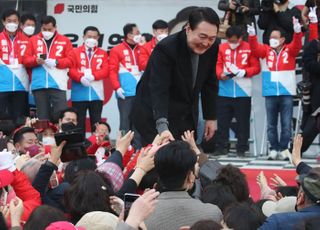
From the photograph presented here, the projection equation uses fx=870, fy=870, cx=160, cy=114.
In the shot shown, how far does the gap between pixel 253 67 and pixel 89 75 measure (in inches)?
86.0

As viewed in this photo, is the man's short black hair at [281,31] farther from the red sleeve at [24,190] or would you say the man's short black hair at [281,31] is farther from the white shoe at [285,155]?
the red sleeve at [24,190]

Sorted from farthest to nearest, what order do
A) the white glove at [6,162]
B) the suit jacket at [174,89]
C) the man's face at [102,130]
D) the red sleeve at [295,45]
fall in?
1. the red sleeve at [295,45]
2. the man's face at [102,130]
3. the suit jacket at [174,89]
4. the white glove at [6,162]

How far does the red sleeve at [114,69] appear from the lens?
11.7 m

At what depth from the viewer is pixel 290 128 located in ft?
36.5

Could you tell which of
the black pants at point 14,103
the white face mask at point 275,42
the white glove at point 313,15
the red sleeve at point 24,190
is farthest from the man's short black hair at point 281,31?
the red sleeve at point 24,190

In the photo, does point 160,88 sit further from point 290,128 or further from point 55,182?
point 290,128

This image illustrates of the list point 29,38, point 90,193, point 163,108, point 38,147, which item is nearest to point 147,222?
point 90,193

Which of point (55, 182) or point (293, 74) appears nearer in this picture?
point (55, 182)

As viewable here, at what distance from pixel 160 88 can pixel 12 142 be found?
260cm

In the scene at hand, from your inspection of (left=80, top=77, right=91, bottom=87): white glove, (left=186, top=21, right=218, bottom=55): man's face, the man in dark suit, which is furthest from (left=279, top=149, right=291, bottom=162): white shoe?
(left=186, top=21, right=218, bottom=55): man's face

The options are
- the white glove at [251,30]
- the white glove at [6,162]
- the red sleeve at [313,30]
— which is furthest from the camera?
the white glove at [251,30]

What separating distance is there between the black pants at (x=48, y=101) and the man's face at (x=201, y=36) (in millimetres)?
5669

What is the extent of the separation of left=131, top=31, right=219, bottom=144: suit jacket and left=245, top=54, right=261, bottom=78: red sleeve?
4909 mm

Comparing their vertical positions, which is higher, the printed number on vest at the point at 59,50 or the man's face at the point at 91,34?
the man's face at the point at 91,34
